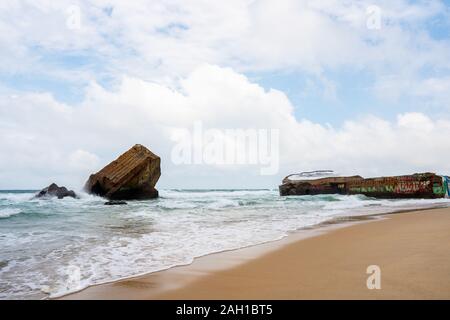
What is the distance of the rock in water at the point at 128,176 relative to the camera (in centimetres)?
2509

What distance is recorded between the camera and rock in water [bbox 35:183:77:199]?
81.6 ft

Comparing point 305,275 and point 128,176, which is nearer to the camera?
point 305,275

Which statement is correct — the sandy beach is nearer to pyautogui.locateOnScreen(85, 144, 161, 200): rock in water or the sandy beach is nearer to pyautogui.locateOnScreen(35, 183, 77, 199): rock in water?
pyautogui.locateOnScreen(85, 144, 161, 200): rock in water

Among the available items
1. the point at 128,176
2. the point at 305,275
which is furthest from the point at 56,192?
the point at 305,275

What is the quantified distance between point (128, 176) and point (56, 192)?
17.4 feet

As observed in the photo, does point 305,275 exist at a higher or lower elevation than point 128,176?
lower

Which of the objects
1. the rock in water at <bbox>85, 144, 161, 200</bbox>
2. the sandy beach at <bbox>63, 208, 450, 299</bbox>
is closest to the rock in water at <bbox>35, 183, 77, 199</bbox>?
the rock in water at <bbox>85, 144, 161, 200</bbox>

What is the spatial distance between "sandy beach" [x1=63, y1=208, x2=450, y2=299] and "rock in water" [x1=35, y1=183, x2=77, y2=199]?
21772 millimetres

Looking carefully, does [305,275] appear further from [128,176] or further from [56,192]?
[56,192]

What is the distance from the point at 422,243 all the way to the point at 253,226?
16.2 ft

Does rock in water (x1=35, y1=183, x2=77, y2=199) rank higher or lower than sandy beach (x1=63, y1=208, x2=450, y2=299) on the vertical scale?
higher

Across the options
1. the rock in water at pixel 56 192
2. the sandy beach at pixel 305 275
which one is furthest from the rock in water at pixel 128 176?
the sandy beach at pixel 305 275

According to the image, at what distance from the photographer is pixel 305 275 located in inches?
159
